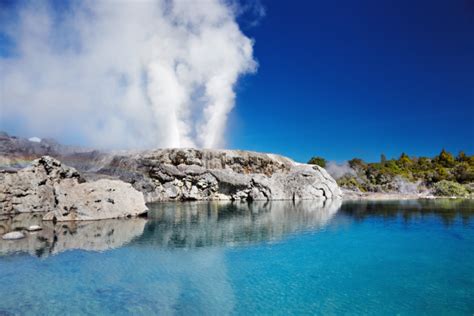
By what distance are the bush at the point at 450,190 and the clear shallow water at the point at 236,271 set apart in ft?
184

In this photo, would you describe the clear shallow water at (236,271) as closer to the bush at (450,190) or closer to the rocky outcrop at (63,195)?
the rocky outcrop at (63,195)

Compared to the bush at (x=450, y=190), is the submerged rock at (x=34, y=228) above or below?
below

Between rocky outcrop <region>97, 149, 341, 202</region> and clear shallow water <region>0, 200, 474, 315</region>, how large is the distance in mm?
33993

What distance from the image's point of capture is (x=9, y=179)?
3747cm

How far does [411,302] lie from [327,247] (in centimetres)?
971

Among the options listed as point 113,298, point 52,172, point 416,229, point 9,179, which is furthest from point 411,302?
point 9,179

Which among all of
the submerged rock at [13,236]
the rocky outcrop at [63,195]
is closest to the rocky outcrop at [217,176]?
the rocky outcrop at [63,195]

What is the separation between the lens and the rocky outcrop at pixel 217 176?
63500 millimetres

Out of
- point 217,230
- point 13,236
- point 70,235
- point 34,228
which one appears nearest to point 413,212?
point 217,230

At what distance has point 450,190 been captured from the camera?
77625mm

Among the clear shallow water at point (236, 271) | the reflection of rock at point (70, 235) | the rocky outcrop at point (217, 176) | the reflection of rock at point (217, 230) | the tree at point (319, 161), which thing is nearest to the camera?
the clear shallow water at point (236, 271)

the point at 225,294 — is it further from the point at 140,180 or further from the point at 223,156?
the point at 223,156

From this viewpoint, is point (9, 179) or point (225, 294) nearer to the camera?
point (225, 294)

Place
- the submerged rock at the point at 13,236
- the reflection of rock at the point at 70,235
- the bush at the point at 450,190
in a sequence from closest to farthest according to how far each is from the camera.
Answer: the reflection of rock at the point at 70,235 < the submerged rock at the point at 13,236 < the bush at the point at 450,190
